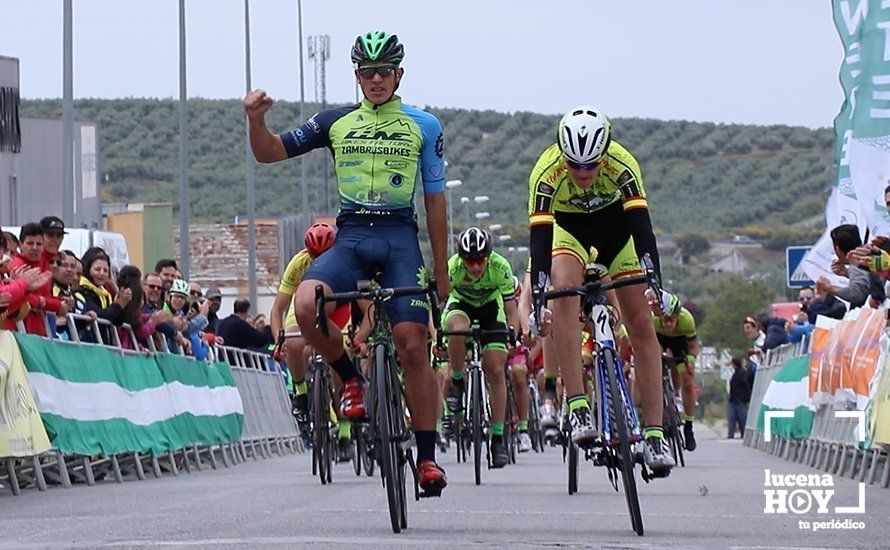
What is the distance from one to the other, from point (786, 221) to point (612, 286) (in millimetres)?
142572

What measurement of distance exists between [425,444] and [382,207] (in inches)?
50.3

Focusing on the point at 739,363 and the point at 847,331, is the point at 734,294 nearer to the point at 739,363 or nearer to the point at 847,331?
the point at 739,363

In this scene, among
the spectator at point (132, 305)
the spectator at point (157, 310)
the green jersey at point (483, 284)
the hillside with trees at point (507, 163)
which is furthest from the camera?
the hillside with trees at point (507, 163)

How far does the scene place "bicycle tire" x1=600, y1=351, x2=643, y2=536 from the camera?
9.98m

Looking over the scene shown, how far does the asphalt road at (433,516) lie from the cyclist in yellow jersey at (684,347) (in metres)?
3.39

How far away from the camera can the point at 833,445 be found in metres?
19.6

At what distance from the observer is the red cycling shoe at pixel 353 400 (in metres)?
10.5

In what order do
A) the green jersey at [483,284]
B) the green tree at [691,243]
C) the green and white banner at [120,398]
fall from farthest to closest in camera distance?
the green tree at [691,243] → the green jersey at [483,284] → the green and white banner at [120,398]

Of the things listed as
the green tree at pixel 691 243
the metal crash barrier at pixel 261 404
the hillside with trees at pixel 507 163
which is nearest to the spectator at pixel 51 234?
the metal crash barrier at pixel 261 404

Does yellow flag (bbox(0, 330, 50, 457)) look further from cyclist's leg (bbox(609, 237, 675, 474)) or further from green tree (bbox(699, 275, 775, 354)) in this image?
green tree (bbox(699, 275, 775, 354))

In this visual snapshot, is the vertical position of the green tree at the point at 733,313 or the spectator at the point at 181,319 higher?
the spectator at the point at 181,319

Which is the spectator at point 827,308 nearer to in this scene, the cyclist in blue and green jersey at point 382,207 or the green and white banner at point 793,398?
the green and white banner at point 793,398

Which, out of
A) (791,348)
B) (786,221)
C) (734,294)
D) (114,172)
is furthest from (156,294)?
(786,221)

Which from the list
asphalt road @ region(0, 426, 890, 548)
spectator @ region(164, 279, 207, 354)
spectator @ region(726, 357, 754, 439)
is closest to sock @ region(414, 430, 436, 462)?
asphalt road @ region(0, 426, 890, 548)
